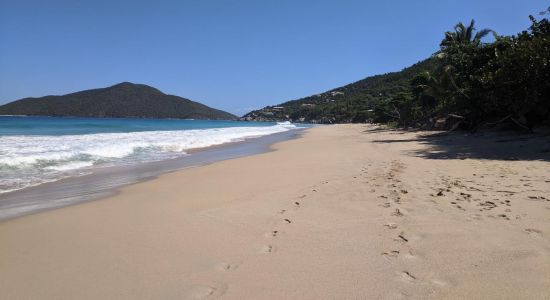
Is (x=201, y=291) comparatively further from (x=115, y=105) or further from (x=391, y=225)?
(x=115, y=105)

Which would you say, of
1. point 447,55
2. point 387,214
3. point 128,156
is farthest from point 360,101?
point 387,214

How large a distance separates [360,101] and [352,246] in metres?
106

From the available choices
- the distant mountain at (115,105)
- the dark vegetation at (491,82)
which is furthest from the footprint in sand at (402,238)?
the distant mountain at (115,105)

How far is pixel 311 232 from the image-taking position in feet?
12.7

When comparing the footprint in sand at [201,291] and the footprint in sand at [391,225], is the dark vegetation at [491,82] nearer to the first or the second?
the footprint in sand at [391,225]

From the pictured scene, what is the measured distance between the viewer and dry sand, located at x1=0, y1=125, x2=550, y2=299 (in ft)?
8.62

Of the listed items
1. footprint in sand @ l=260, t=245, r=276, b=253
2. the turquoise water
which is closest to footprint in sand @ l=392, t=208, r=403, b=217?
footprint in sand @ l=260, t=245, r=276, b=253

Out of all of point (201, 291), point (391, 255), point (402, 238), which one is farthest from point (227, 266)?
point (402, 238)

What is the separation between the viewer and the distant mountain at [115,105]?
122438mm

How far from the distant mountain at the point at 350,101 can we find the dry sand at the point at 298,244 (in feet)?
237

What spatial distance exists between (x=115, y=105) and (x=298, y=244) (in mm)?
145460

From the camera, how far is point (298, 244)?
3.53 m

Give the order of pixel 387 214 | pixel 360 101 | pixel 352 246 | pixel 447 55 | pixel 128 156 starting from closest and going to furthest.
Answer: pixel 352 246, pixel 387 214, pixel 128 156, pixel 447 55, pixel 360 101

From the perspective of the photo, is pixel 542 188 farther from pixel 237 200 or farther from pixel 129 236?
pixel 129 236
